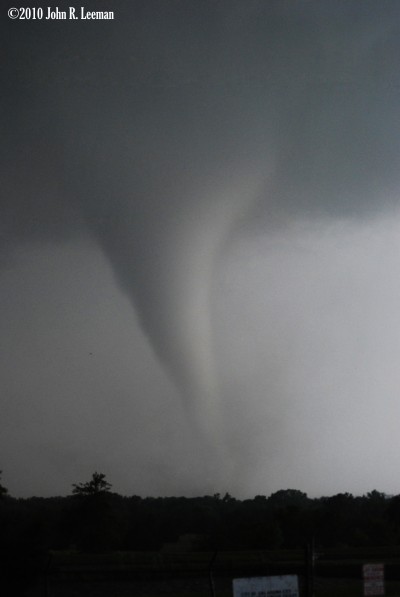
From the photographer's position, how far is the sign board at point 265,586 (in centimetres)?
1962

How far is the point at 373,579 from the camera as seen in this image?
21328mm

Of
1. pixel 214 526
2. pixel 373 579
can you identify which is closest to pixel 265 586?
pixel 373 579

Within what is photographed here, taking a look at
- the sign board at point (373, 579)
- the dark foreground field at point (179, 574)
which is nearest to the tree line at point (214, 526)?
the dark foreground field at point (179, 574)

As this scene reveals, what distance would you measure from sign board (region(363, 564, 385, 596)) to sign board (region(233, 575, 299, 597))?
1938 millimetres

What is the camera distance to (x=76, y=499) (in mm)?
71312

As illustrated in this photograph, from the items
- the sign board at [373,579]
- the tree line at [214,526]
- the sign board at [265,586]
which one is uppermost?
the tree line at [214,526]

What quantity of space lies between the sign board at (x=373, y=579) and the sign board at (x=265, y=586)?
1938mm

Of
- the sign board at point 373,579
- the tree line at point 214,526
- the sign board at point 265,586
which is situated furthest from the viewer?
the tree line at point 214,526

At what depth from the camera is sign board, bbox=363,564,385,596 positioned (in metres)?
21.3

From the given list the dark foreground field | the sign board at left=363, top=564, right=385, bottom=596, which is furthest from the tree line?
the sign board at left=363, top=564, right=385, bottom=596

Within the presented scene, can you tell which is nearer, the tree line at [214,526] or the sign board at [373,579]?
the sign board at [373,579]

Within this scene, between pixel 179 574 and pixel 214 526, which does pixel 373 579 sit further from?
pixel 214 526

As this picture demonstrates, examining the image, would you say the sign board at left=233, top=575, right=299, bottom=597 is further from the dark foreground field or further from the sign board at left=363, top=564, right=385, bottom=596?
the dark foreground field

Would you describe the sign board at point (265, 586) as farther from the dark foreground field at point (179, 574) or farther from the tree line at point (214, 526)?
the tree line at point (214, 526)
